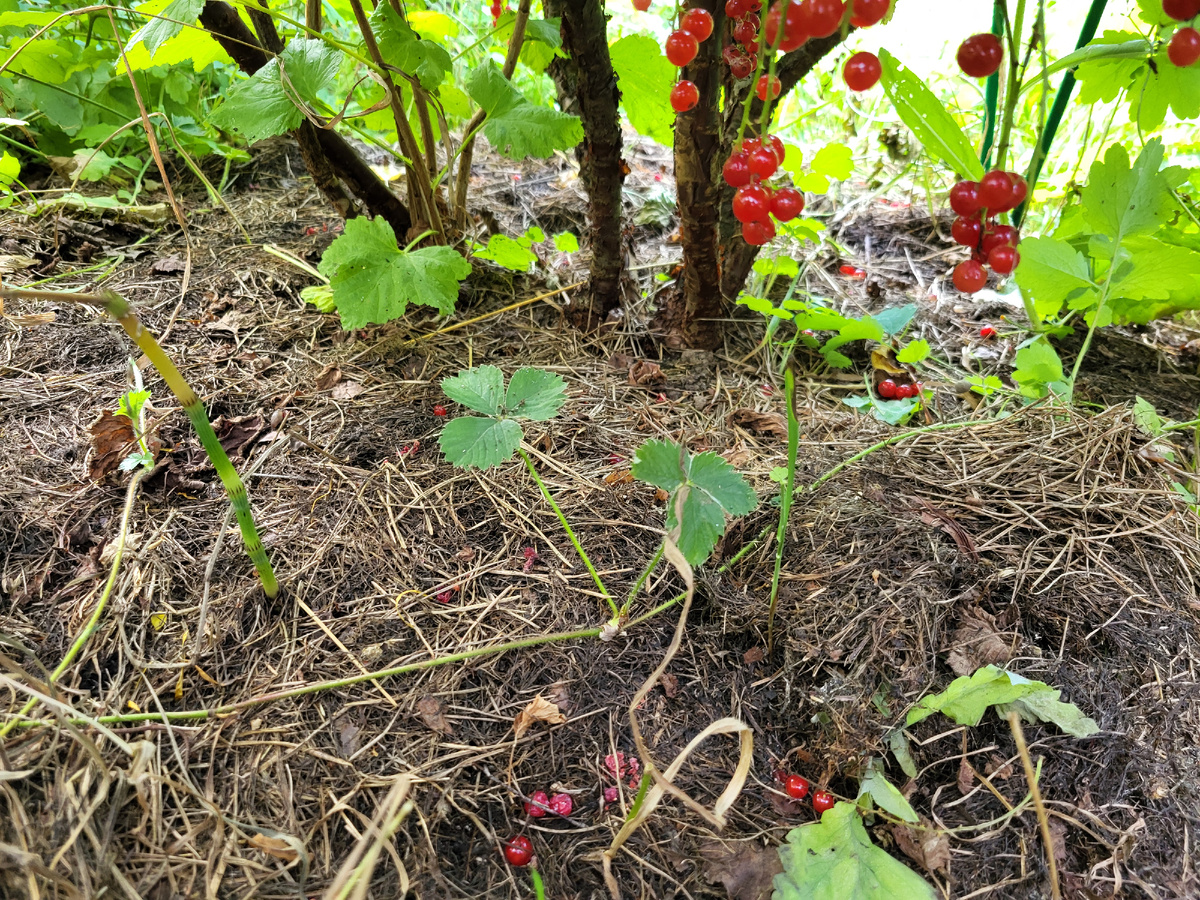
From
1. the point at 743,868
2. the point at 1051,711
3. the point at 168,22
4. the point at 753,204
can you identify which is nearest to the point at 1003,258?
the point at 753,204

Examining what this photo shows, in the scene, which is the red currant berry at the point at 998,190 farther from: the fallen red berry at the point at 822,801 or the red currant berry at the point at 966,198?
the fallen red berry at the point at 822,801

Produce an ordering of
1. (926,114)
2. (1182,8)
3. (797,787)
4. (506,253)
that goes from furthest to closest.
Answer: (506,253)
(926,114)
(797,787)
(1182,8)

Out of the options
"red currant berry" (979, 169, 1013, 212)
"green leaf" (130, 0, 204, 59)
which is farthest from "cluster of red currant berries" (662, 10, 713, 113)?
"green leaf" (130, 0, 204, 59)

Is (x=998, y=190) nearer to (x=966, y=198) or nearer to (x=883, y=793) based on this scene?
(x=966, y=198)

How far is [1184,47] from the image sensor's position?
2.63ft

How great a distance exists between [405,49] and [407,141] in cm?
28

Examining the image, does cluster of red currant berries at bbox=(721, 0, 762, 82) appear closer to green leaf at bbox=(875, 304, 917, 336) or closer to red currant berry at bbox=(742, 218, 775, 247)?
red currant berry at bbox=(742, 218, 775, 247)

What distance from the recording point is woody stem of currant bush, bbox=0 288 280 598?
2.57 ft

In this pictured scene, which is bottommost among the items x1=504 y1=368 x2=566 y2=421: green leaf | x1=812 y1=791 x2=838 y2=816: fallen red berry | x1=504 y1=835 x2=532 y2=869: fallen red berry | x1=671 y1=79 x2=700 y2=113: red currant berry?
x1=812 y1=791 x2=838 y2=816: fallen red berry

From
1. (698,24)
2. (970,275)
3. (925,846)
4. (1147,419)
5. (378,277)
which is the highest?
(698,24)

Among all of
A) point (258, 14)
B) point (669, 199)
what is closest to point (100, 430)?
point (258, 14)

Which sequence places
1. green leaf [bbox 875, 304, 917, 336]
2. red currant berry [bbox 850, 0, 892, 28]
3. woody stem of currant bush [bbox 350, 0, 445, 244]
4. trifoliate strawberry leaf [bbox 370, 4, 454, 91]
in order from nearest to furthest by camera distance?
1. red currant berry [bbox 850, 0, 892, 28]
2. trifoliate strawberry leaf [bbox 370, 4, 454, 91]
3. woody stem of currant bush [bbox 350, 0, 445, 244]
4. green leaf [bbox 875, 304, 917, 336]

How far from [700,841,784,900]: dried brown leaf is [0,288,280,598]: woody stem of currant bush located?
0.87m

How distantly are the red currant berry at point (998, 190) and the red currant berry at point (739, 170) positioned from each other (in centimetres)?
34
